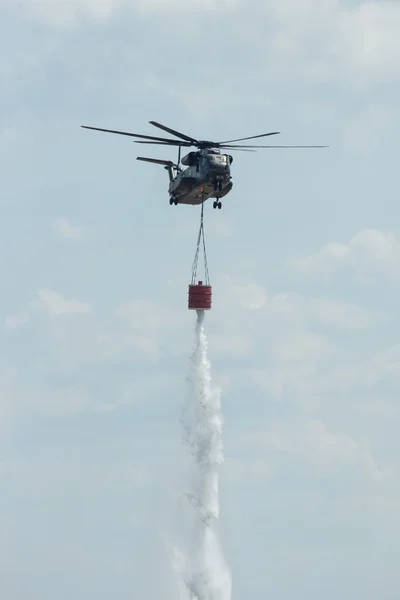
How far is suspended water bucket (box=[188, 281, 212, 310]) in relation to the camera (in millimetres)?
108625

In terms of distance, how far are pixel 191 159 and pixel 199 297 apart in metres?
10.4

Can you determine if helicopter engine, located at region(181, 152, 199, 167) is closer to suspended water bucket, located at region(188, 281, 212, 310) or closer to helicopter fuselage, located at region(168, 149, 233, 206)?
helicopter fuselage, located at region(168, 149, 233, 206)

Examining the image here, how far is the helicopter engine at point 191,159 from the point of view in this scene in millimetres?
106375

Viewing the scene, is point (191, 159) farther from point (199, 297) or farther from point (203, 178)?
point (199, 297)

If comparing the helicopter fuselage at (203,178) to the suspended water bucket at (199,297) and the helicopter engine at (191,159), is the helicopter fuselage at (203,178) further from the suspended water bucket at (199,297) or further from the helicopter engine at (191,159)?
the suspended water bucket at (199,297)

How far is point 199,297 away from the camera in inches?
4279

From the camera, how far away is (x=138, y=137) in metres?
101

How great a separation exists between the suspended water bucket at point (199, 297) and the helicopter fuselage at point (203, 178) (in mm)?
6865

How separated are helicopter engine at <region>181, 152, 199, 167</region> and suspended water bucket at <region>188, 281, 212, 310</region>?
9100 millimetres

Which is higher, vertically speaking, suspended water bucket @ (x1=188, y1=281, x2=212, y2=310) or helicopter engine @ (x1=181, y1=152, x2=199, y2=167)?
helicopter engine @ (x1=181, y1=152, x2=199, y2=167)

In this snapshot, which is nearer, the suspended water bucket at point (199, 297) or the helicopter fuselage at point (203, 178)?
the helicopter fuselage at point (203, 178)

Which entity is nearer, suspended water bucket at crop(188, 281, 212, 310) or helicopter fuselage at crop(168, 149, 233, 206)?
helicopter fuselage at crop(168, 149, 233, 206)

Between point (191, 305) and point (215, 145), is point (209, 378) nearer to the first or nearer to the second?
point (191, 305)

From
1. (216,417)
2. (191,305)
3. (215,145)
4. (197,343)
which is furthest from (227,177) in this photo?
(216,417)
